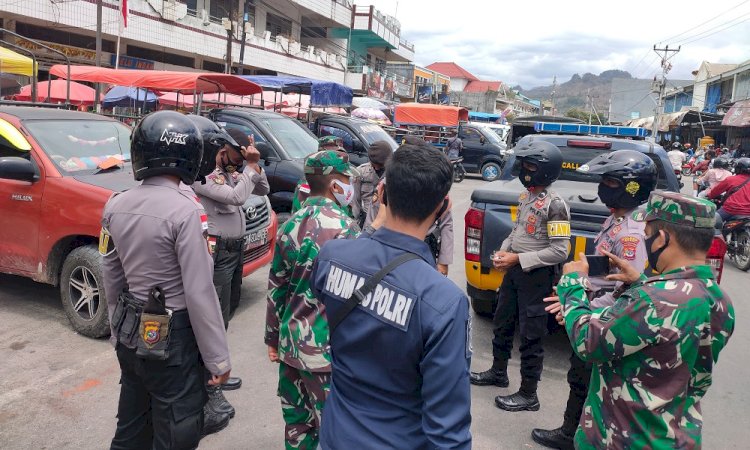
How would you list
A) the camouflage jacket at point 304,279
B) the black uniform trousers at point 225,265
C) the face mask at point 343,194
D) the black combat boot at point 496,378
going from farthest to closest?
the black combat boot at point 496,378, the black uniform trousers at point 225,265, the face mask at point 343,194, the camouflage jacket at point 304,279

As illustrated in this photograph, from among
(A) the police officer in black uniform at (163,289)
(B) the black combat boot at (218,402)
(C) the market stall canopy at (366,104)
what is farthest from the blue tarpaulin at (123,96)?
(A) the police officer in black uniform at (163,289)

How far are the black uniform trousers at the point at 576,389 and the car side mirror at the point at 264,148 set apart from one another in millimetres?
5338

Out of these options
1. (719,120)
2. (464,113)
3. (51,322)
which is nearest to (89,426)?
(51,322)

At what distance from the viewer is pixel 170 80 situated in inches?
370

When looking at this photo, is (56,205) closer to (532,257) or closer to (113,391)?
(113,391)

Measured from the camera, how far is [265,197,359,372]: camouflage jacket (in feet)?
7.95

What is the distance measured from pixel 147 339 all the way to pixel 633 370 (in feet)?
5.91

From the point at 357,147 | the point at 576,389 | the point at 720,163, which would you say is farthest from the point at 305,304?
the point at 720,163

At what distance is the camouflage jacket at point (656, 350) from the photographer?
187 centimetres

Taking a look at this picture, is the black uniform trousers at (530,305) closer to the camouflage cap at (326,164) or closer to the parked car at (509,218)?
the parked car at (509,218)

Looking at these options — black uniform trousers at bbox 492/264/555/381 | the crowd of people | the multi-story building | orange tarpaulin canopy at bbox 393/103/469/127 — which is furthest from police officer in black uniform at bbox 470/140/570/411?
orange tarpaulin canopy at bbox 393/103/469/127

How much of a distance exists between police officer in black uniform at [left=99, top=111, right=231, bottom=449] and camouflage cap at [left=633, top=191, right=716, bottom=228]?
1721 millimetres

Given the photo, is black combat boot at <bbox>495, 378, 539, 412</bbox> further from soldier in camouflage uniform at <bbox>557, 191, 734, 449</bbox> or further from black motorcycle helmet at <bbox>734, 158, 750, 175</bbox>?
black motorcycle helmet at <bbox>734, 158, 750, 175</bbox>

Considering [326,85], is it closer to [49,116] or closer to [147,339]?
[49,116]
